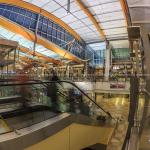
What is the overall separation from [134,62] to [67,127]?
1.95 m

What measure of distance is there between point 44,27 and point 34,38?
11.0 feet

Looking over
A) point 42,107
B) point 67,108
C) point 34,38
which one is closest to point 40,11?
point 34,38

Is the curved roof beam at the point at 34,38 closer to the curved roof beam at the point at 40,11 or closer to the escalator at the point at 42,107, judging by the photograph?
the curved roof beam at the point at 40,11

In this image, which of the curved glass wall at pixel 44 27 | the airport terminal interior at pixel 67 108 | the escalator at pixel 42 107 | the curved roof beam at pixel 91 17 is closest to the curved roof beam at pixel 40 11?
the curved glass wall at pixel 44 27

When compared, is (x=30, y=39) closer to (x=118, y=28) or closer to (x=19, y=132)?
(x=118, y=28)

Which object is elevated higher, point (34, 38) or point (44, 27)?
point (44, 27)

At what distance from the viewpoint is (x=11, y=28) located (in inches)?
720

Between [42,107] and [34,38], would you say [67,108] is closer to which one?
[42,107]

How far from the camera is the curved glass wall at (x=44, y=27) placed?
19.3 meters

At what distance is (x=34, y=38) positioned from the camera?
68.8 feet

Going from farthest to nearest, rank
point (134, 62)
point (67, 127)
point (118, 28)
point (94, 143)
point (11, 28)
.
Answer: point (118, 28)
point (11, 28)
point (94, 143)
point (134, 62)
point (67, 127)

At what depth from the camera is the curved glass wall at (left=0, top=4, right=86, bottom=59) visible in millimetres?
19283

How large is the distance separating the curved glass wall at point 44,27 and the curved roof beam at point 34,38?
732 millimetres

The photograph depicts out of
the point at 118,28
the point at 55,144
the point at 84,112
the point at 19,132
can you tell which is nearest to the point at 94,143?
the point at 84,112
